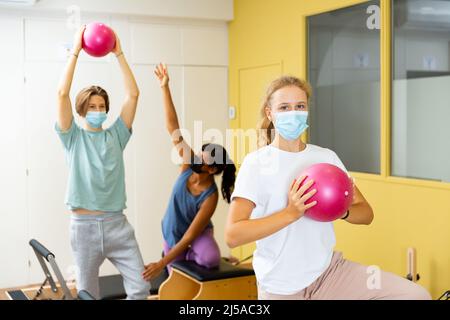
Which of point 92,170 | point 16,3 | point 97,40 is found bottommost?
point 92,170

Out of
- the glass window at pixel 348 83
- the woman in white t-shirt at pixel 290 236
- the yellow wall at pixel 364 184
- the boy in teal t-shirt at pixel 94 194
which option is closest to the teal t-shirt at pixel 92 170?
the boy in teal t-shirt at pixel 94 194

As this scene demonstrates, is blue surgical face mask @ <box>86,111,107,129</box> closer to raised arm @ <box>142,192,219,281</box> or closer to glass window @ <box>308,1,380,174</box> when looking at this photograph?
raised arm @ <box>142,192,219,281</box>

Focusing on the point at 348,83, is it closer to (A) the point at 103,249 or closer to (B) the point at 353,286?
(A) the point at 103,249

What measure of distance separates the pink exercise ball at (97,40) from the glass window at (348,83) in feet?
5.64

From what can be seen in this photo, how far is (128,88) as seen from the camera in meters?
3.25

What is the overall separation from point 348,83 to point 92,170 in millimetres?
1930

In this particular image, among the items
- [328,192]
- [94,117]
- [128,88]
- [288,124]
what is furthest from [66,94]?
[328,192]

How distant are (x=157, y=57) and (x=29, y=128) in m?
1.23

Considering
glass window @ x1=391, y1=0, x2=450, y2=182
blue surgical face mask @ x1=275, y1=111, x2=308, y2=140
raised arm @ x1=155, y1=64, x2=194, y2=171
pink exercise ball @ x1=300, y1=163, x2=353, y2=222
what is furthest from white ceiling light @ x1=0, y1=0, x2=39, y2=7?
pink exercise ball @ x1=300, y1=163, x2=353, y2=222

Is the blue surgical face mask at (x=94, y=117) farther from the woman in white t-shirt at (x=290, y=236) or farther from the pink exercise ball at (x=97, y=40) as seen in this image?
the woman in white t-shirt at (x=290, y=236)

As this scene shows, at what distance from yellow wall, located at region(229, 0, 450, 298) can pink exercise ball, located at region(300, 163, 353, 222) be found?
1222mm
